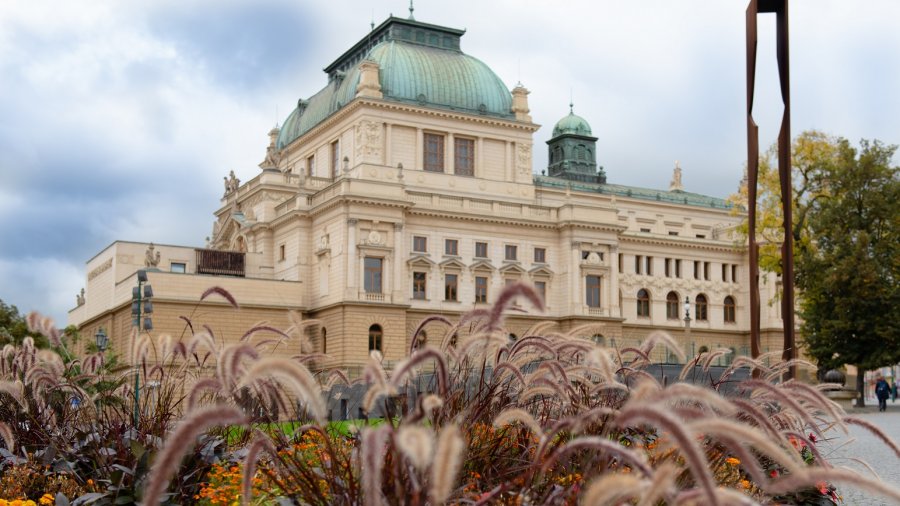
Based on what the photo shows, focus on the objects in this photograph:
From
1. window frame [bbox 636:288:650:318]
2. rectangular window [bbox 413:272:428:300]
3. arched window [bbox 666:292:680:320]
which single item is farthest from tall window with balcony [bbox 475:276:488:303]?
arched window [bbox 666:292:680:320]

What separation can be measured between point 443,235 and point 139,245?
17011 mm

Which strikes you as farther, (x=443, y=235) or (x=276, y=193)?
(x=276, y=193)

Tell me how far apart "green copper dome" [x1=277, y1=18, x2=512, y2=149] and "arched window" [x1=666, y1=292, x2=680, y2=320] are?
16181mm

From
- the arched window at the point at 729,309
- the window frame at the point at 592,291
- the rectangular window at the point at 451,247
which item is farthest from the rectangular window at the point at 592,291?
the arched window at the point at 729,309

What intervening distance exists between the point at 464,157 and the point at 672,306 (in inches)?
696

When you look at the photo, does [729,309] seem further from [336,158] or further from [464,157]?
[336,158]

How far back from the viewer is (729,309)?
239ft

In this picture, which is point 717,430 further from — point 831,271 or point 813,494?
point 831,271

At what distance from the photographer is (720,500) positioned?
3713 millimetres

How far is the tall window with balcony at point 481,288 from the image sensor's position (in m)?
61.1

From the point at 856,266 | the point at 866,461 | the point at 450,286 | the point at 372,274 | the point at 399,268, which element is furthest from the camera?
the point at 450,286

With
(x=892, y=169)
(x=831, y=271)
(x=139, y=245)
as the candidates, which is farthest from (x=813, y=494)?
(x=139, y=245)

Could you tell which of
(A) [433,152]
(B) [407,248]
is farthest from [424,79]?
(B) [407,248]

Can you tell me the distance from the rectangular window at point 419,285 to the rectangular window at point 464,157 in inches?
305
